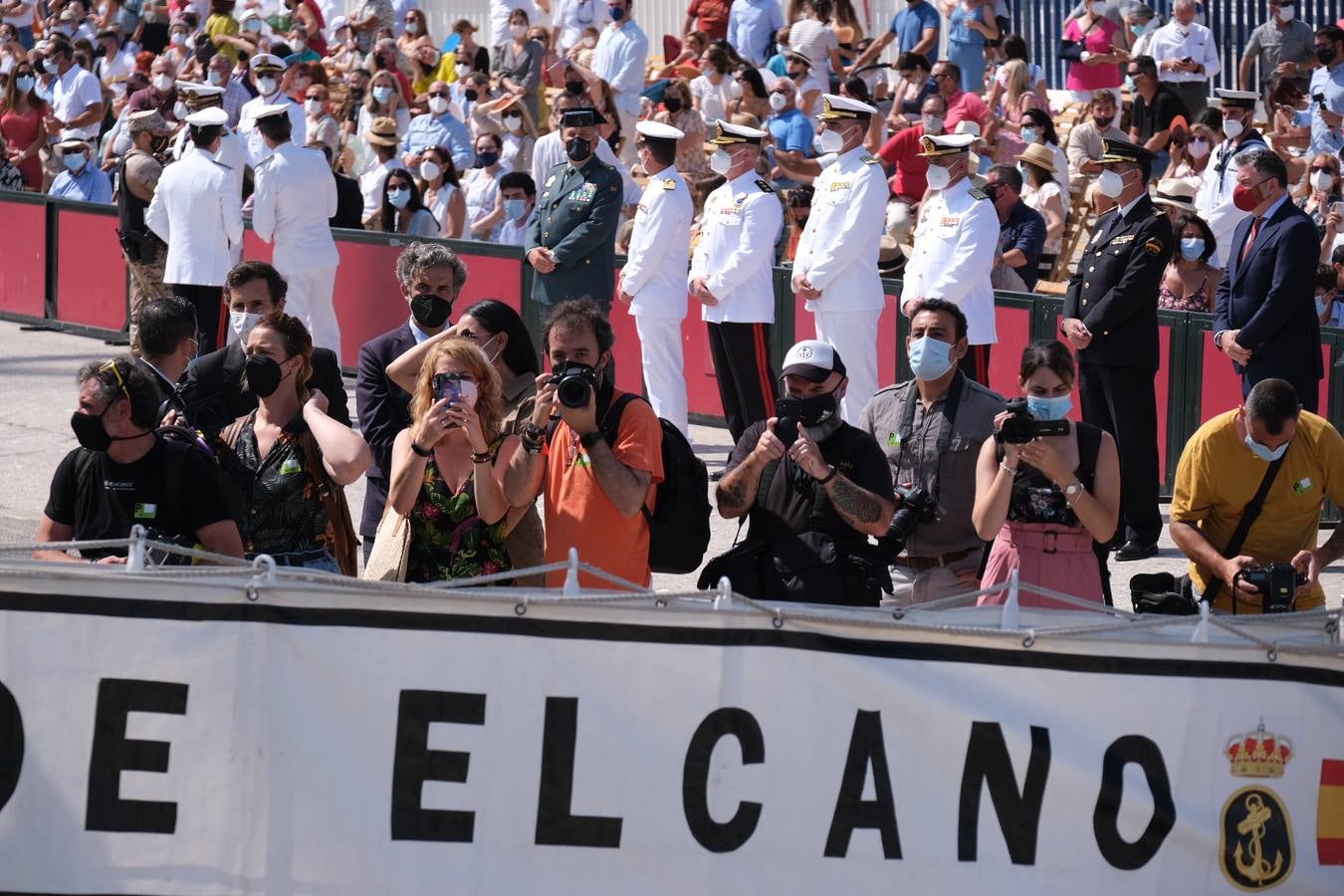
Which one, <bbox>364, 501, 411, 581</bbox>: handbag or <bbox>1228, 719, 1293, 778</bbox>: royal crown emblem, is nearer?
<bbox>1228, 719, 1293, 778</bbox>: royal crown emblem

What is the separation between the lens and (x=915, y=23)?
2058 cm

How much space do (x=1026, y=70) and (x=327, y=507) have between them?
13.4 metres

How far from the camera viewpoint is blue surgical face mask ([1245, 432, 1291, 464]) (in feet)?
22.6

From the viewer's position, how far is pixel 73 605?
4.37 m

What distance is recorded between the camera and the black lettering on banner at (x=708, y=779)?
446 centimetres

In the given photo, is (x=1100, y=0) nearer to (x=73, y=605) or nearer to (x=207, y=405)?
(x=207, y=405)

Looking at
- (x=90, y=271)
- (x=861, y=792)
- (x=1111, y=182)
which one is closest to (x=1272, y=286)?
(x=1111, y=182)

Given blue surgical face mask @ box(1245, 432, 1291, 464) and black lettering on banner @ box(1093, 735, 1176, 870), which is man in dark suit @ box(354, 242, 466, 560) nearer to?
blue surgical face mask @ box(1245, 432, 1291, 464)

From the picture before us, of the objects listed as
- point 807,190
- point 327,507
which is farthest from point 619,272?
point 327,507

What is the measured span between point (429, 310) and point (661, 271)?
4347 millimetres

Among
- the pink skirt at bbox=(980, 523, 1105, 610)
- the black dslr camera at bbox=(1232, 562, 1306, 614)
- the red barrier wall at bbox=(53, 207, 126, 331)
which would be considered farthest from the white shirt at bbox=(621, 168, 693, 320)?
the red barrier wall at bbox=(53, 207, 126, 331)

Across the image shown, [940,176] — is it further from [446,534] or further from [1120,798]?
[1120,798]

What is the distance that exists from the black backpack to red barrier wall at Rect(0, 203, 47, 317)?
1296 centimetres

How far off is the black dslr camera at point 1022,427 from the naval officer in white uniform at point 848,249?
16.2 feet
